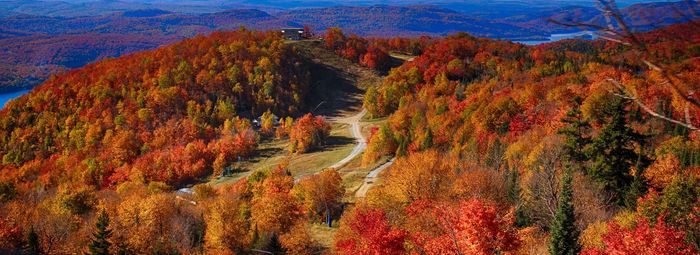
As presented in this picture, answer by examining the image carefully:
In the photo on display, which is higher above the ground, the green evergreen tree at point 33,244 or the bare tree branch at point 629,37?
the bare tree branch at point 629,37

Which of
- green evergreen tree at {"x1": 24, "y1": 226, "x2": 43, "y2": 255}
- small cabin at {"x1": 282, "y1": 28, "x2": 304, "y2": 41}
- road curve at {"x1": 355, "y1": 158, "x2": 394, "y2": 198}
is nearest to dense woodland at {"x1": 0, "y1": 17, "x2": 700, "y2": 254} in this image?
green evergreen tree at {"x1": 24, "y1": 226, "x2": 43, "y2": 255}

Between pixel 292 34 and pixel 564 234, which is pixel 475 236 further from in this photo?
pixel 292 34

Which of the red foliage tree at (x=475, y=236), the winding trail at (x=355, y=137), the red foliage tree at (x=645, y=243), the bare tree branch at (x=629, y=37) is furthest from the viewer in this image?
the winding trail at (x=355, y=137)

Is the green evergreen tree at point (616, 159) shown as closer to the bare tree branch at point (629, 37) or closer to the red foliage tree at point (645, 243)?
the red foliage tree at point (645, 243)

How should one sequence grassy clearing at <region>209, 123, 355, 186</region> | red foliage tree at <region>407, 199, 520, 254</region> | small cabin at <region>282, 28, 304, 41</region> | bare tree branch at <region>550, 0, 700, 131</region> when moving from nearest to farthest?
bare tree branch at <region>550, 0, 700, 131</region>, red foliage tree at <region>407, 199, 520, 254</region>, grassy clearing at <region>209, 123, 355, 186</region>, small cabin at <region>282, 28, 304, 41</region>

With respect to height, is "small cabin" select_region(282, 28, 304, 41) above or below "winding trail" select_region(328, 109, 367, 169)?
above

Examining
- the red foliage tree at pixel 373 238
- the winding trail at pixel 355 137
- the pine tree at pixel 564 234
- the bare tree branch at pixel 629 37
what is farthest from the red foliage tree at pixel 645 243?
the winding trail at pixel 355 137

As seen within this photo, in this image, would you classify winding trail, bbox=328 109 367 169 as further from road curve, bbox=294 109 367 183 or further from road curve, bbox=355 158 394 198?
road curve, bbox=355 158 394 198
